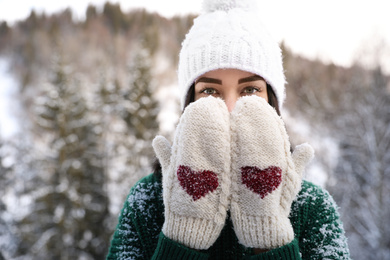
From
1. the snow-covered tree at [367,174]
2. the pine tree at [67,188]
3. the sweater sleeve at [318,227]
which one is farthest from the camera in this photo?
the pine tree at [67,188]

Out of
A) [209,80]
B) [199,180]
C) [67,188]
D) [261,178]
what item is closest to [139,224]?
[199,180]

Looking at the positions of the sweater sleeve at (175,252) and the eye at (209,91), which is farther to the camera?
the eye at (209,91)

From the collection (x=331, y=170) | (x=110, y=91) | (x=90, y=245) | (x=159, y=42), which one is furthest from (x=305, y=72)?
(x=159, y=42)

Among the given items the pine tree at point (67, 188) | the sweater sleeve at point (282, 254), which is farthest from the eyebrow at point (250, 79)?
the pine tree at point (67, 188)

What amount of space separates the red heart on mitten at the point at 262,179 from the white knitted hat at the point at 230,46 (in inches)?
23.2

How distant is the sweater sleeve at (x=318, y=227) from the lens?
1.25m

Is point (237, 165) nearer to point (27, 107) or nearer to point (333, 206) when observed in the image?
point (333, 206)

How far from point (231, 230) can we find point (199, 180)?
435 mm

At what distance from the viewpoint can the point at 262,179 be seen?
1101mm


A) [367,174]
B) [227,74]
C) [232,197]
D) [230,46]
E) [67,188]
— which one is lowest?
[67,188]

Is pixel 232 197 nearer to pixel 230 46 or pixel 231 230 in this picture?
pixel 231 230

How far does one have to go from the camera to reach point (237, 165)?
1.14 meters

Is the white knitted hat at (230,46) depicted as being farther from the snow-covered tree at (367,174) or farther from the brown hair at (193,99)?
the snow-covered tree at (367,174)

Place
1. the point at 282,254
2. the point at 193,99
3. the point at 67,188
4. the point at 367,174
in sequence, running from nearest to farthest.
A: the point at 282,254 < the point at 193,99 < the point at 367,174 < the point at 67,188
